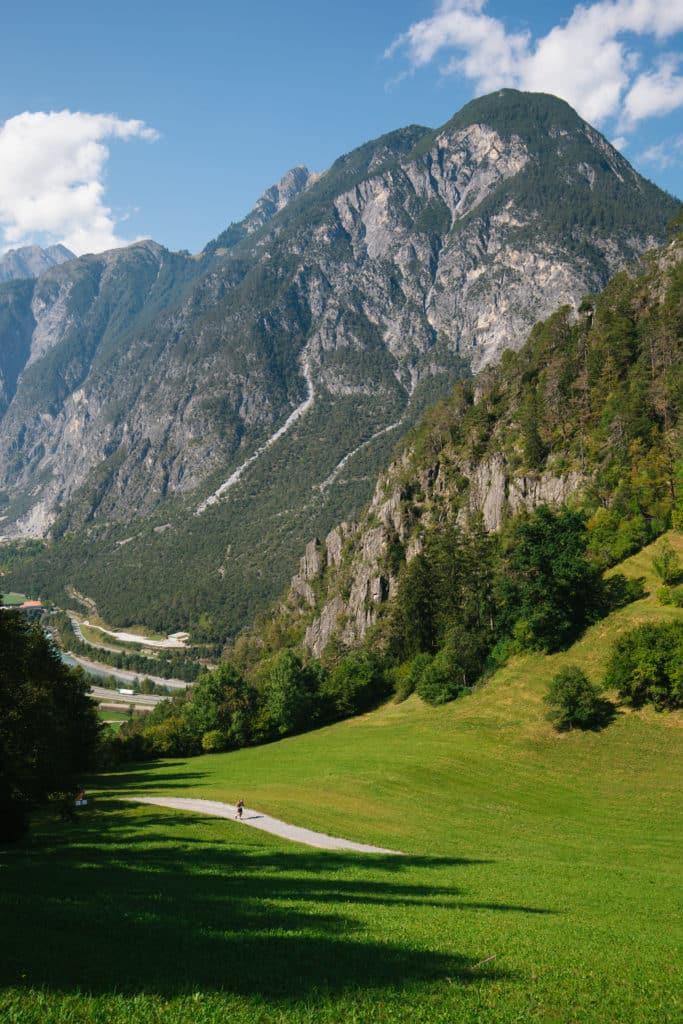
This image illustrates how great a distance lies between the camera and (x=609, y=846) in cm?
2975

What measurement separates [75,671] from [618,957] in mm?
59054

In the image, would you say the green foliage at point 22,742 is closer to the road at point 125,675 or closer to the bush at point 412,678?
the bush at point 412,678

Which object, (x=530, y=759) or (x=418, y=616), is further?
(x=418, y=616)

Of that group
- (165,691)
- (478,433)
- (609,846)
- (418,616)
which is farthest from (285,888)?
(165,691)

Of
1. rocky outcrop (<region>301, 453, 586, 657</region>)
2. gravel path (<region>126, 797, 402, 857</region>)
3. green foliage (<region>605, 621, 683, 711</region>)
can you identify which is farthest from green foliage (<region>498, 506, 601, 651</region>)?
gravel path (<region>126, 797, 402, 857</region>)

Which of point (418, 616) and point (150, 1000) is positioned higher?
point (418, 616)

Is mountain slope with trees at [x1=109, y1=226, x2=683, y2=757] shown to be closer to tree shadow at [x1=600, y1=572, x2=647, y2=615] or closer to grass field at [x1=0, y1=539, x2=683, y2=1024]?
tree shadow at [x1=600, y1=572, x2=647, y2=615]

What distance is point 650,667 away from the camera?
148ft

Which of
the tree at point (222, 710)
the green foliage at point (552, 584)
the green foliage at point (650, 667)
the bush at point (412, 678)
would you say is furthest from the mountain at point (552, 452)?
the tree at point (222, 710)

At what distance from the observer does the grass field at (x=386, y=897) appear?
10602 millimetres

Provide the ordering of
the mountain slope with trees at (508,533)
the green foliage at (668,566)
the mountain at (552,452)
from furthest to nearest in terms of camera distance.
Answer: the mountain at (552,452) < the mountain slope with trees at (508,533) < the green foliage at (668,566)

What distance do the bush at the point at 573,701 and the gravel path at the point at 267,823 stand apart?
937 inches

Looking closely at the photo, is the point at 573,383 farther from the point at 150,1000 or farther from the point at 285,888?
the point at 150,1000

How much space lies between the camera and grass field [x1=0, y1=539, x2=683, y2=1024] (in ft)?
34.8
